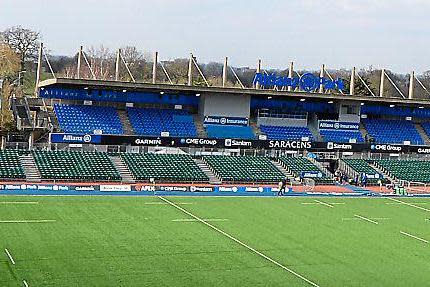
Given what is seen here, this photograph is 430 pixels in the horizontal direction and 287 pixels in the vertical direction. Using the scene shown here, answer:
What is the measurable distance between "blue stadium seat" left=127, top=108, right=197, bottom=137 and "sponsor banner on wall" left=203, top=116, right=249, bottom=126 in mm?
1440

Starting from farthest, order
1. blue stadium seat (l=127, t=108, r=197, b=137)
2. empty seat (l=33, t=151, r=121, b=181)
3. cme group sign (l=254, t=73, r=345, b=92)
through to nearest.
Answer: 1. cme group sign (l=254, t=73, r=345, b=92)
2. blue stadium seat (l=127, t=108, r=197, b=137)
3. empty seat (l=33, t=151, r=121, b=181)

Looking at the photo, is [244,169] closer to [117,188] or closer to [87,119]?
[117,188]

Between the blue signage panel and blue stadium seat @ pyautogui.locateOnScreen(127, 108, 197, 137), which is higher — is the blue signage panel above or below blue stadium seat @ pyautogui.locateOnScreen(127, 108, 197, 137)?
below

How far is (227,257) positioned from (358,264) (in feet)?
18.2

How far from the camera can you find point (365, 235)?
3475 cm

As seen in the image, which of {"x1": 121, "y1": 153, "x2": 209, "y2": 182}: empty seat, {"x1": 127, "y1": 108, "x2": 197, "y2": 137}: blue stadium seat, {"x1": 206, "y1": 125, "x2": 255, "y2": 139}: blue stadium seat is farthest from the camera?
{"x1": 206, "y1": 125, "x2": 255, "y2": 139}: blue stadium seat

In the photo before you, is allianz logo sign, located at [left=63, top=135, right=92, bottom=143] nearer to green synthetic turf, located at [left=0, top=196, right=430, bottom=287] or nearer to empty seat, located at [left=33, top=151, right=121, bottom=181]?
empty seat, located at [left=33, top=151, right=121, bottom=181]

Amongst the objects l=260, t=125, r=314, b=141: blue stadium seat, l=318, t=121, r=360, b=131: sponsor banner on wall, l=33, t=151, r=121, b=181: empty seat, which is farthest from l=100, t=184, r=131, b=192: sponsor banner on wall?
l=318, t=121, r=360, b=131: sponsor banner on wall

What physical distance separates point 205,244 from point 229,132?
1132 inches

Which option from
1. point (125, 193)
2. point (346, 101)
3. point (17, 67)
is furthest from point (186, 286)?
point (17, 67)

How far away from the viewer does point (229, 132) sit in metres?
58.4

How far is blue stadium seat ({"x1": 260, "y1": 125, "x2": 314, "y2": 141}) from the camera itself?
60.2 metres

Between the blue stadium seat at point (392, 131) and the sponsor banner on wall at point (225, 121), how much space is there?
13.2m

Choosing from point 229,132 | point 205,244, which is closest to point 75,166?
point 229,132
